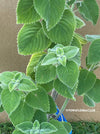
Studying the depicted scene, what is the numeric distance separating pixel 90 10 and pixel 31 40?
219 millimetres

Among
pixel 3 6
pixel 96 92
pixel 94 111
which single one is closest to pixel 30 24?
pixel 96 92

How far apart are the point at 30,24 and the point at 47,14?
13 centimetres

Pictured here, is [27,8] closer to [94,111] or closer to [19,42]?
[19,42]

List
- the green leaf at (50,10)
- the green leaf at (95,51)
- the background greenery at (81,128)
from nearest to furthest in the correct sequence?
the green leaf at (50,10), the green leaf at (95,51), the background greenery at (81,128)

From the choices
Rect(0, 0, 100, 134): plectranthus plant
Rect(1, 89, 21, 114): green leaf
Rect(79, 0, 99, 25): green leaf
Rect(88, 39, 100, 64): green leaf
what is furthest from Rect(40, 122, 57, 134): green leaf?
Rect(79, 0, 99, 25): green leaf

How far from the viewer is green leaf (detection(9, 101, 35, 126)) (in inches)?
21.5

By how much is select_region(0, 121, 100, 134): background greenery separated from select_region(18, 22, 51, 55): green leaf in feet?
2.57

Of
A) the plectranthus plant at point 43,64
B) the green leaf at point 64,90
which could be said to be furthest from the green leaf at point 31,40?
the green leaf at point 64,90

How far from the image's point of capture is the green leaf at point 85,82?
61 centimetres

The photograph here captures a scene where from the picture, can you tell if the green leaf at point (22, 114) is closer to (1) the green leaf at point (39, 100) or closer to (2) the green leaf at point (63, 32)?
(1) the green leaf at point (39, 100)

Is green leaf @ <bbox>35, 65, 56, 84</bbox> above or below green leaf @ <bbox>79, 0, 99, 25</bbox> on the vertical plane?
below

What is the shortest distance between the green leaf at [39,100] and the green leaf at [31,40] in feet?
0.38

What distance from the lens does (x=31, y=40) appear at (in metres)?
0.55

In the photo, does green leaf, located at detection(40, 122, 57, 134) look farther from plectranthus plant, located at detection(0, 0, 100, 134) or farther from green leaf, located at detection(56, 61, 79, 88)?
green leaf, located at detection(56, 61, 79, 88)
